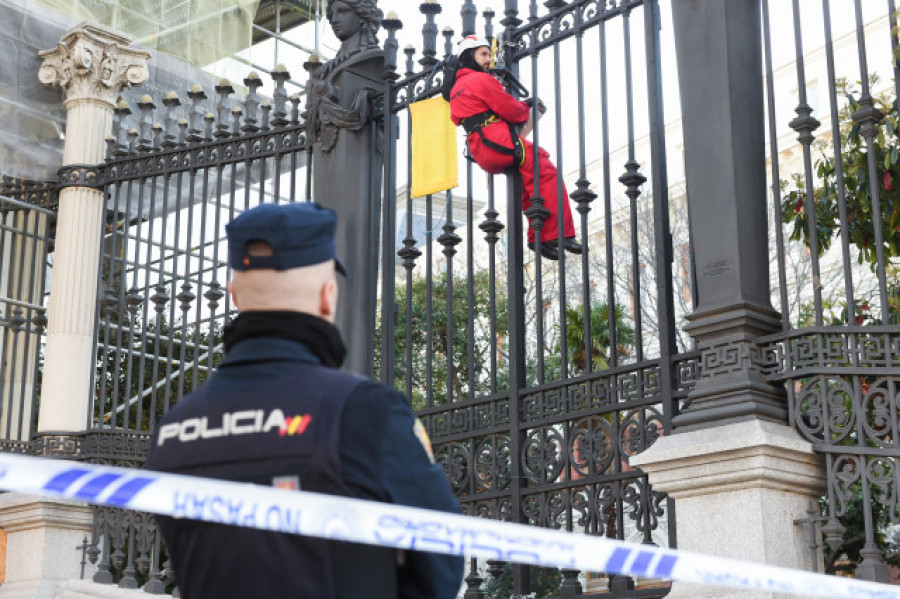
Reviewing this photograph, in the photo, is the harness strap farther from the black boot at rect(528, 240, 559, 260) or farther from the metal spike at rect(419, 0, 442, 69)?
the metal spike at rect(419, 0, 442, 69)

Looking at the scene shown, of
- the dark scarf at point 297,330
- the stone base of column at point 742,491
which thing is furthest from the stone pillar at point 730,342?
the dark scarf at point 297,330

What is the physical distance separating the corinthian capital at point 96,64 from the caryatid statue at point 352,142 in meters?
2.74

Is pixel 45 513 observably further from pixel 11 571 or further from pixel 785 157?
pixel 785 157

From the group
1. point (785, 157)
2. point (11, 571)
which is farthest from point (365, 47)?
point (785, 157)

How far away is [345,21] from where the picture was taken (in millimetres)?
8062

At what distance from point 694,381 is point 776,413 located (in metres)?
0.53

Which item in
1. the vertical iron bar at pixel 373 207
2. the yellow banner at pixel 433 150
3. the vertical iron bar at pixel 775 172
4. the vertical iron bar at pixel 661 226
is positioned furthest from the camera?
the vertical iron bar at pixel 373 207

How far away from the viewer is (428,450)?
2295 mm

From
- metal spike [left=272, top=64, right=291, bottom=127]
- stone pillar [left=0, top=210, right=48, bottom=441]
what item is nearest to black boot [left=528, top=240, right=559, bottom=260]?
metal spike [left=272, top=64, right=291, bottom=127]

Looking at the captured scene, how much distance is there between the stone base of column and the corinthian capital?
21.5ft

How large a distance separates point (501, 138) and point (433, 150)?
72cm

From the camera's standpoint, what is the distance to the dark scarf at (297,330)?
2365 millimetres

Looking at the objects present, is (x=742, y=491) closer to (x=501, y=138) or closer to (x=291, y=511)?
(x=501, y=138)

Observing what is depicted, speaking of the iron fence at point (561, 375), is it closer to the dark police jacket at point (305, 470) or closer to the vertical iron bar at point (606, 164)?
the vertical iron bar at point (606, 164)
